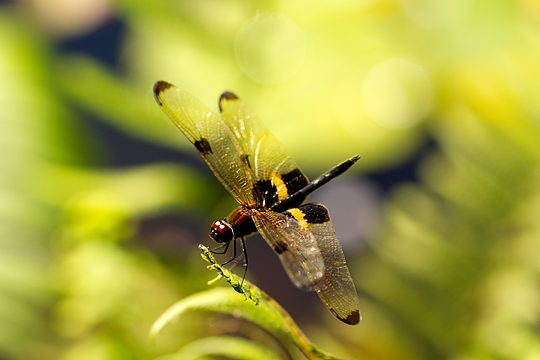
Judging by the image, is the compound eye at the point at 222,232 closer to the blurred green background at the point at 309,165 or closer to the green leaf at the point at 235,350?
the green leaf at the point at 235,350

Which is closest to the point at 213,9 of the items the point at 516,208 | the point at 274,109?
the point at 274,109

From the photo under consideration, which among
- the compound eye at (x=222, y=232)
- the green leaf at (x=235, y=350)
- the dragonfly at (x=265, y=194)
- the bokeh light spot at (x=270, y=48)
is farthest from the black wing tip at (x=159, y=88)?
the bokeh light spot at (x=270, y=48)

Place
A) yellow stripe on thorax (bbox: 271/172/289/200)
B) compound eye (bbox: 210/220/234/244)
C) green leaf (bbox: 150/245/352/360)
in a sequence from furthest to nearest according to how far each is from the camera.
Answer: yellow stripe on thorax (bbox: 271/172/289/200), compound eye (bbox: 210/220/234/244), green leaf (bbox: 150/245/352/360)

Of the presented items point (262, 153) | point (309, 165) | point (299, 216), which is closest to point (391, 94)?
point (309, 165)

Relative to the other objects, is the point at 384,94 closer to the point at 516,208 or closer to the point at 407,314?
the point at 516,208

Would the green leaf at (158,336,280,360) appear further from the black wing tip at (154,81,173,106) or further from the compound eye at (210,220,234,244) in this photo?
the black wing tip at (154,81,173,106)

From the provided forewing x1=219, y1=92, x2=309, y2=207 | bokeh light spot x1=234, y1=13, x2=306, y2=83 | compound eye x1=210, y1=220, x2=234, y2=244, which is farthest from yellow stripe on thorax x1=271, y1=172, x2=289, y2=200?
bokeh light spot x1=234, y1=13, x2=306, y2=83

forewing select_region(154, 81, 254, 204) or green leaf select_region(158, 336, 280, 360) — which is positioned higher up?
forewing select_region(154, 81, 254, 204)
